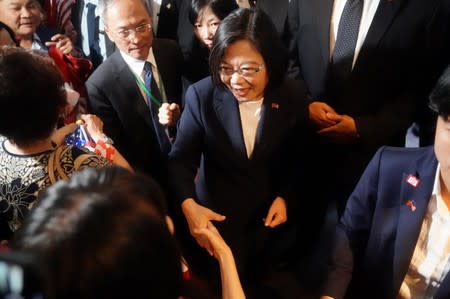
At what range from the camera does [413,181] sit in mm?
1241

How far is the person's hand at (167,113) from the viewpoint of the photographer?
197 cm

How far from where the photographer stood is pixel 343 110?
1963mm

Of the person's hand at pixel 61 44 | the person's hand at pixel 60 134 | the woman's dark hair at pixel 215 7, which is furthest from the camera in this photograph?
the person's hand at pixel 61 44

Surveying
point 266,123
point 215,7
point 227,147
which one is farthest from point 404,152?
point 215,7

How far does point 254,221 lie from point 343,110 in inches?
26.1

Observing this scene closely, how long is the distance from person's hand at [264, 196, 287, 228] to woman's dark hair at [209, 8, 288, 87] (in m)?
0.56

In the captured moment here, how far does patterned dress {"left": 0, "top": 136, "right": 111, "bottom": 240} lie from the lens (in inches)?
47.1

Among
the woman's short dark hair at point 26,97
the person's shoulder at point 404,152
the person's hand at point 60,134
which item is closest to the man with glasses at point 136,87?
the person's hand at point 60,134

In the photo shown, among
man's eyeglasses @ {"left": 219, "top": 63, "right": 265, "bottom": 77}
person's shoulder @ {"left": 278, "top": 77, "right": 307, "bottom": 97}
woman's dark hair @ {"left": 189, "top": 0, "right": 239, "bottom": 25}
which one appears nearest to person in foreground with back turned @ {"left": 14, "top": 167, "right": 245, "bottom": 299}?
man's eyeglasses @ {"left": 219, "top": 63, "right": 265, "bottom": 77}

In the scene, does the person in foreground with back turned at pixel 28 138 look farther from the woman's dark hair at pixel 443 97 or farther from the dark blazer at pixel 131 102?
the woman's dark hair at pixel 443 97

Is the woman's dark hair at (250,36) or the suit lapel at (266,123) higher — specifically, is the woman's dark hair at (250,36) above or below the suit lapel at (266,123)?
above

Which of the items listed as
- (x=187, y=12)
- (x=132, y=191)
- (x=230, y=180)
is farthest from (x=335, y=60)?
(x=132, y=191)

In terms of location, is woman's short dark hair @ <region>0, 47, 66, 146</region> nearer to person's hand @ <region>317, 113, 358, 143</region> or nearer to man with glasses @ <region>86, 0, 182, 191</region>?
man with glasses @ <region>86, 0, 182, 191</region>

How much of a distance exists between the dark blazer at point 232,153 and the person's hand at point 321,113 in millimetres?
117
